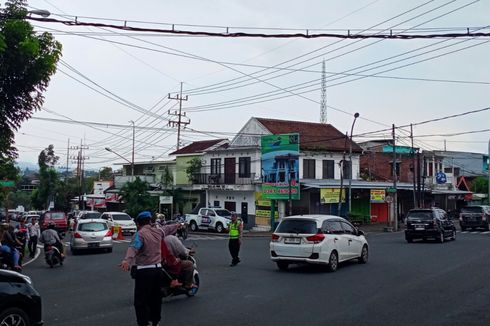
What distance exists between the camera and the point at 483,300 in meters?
11.3

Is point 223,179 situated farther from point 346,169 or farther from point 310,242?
point 310,242

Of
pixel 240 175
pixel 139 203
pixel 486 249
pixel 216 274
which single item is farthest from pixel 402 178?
pixel 216 274

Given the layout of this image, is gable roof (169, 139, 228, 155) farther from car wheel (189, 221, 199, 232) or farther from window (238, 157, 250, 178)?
car wheel (189, 221, 199, 232)

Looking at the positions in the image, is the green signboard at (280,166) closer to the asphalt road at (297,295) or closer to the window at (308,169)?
the window at (308,169)

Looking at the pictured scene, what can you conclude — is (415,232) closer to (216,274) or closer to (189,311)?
(216,274)

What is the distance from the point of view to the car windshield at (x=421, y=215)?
28.9m

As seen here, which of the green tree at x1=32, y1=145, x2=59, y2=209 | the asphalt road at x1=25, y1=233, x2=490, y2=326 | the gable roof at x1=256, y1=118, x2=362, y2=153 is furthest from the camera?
the green tree at x1=32, y1=145, x2=59, y2=209

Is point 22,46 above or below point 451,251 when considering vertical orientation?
above

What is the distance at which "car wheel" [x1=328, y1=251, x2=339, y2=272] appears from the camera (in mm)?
16500

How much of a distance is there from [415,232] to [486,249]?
15.6 feet

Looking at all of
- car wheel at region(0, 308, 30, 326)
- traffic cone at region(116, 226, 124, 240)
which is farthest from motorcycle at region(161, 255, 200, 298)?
traffic cone at region(116, 226, 124, 240)

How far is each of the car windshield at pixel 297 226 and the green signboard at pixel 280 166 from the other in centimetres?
2581

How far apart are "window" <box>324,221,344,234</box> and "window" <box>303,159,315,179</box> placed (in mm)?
30371

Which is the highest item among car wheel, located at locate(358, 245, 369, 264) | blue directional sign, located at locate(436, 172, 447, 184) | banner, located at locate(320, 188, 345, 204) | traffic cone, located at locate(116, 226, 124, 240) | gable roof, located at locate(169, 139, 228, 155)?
gable roof, located at locate(169, 139, 228, 155)
